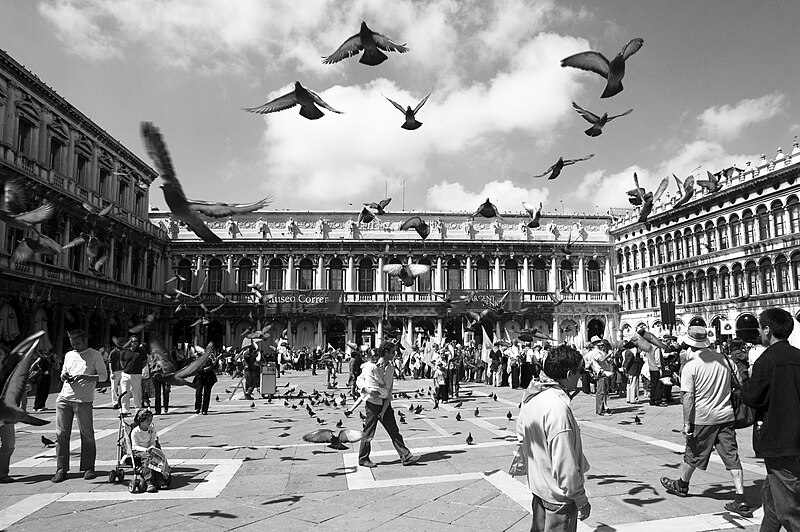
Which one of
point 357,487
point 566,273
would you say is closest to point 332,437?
point 357,487

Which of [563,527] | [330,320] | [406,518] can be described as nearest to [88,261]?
[330,320]

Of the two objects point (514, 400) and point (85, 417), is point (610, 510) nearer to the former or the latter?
point (85, 417)

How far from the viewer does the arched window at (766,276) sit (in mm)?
31281

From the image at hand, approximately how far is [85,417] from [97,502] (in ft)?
4.23

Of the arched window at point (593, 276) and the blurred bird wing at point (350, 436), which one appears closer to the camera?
the blurred bird wing at point (350, 436)

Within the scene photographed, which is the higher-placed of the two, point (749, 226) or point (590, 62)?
point (749, 226)

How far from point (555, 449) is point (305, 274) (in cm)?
4277

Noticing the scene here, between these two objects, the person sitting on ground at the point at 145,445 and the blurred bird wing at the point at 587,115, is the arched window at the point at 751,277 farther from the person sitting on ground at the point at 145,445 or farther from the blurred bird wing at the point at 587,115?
the person sitting on ground at the point at 145,445

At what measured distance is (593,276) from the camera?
4628 cm

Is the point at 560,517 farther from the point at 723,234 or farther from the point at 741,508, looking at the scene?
the point at 723,234

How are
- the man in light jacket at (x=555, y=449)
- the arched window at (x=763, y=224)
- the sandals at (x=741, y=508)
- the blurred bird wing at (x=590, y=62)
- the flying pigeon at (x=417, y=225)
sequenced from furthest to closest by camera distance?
the arched window at (x=763, y=224), the flying pigeon at (x=417, y=225), the blurred bird wing at (x=590, y=62), the sandals at (x=741, y=508), the man in light jacket at (x=555, y=449)

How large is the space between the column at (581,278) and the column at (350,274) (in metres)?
18.6

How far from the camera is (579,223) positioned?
156 ft

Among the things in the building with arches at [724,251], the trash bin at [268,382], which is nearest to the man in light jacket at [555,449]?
the trash bin at [268,382]
